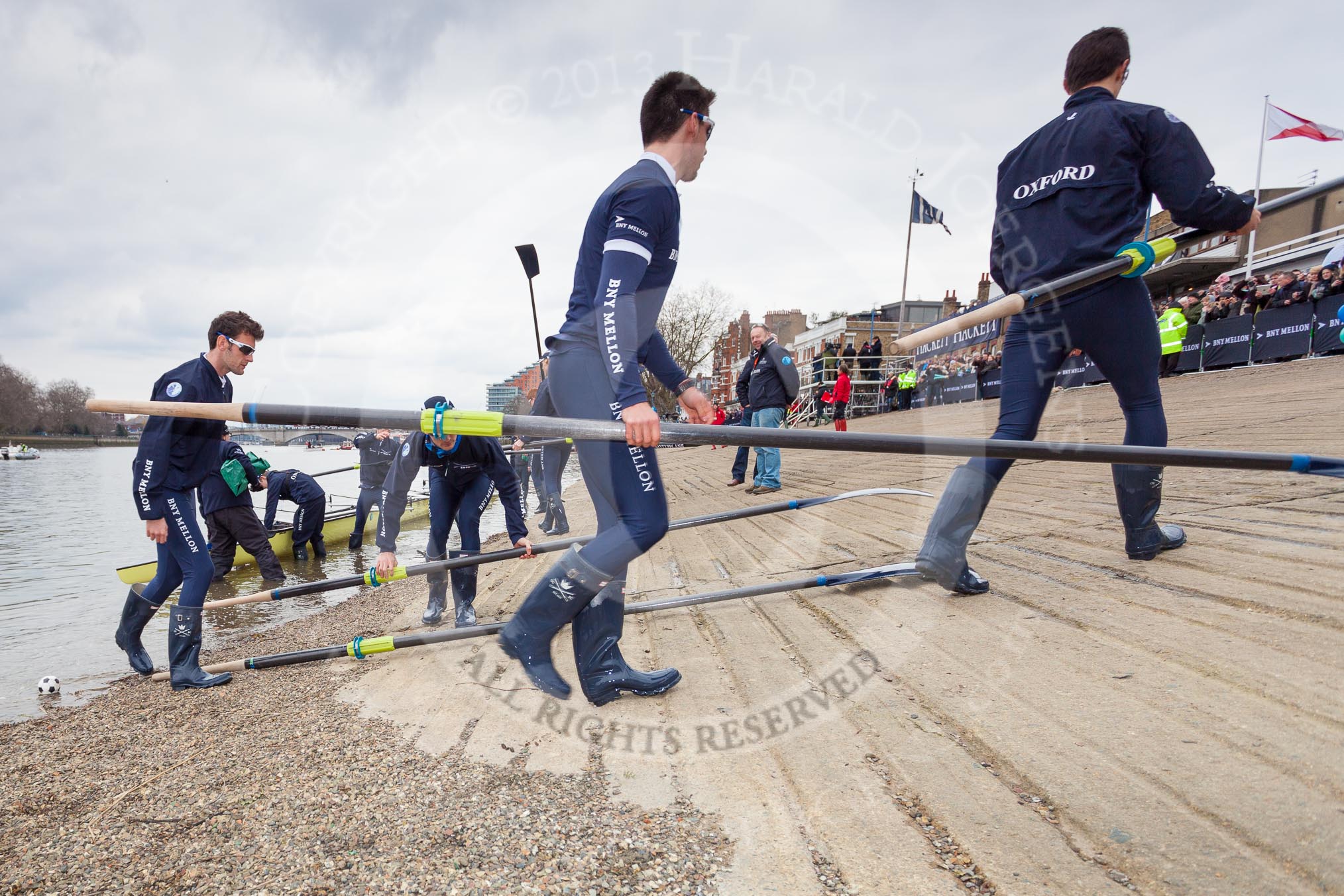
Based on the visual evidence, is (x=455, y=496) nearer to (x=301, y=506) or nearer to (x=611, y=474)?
(x=611, y=474)

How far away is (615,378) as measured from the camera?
7.71ft

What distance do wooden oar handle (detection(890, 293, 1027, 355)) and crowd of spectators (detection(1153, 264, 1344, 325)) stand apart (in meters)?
11.8

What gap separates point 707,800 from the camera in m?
1.88

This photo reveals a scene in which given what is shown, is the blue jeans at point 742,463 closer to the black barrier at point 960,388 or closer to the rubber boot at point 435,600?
A: the rubber boot at point 435,600

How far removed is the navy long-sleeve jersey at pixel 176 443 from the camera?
3.85m

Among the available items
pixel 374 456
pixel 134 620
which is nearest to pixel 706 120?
pixel 134 620

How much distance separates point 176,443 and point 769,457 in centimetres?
675

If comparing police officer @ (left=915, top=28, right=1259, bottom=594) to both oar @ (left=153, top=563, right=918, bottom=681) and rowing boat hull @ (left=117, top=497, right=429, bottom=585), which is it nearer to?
oar @ (left=153, top=563, right=918, bottom=681)

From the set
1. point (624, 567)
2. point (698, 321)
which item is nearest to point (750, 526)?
point (624, 567)

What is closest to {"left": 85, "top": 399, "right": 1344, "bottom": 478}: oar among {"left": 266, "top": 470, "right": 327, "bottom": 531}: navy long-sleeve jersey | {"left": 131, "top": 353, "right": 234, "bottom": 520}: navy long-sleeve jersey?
{"left": 131, "top": 353, "right": 234, "bottom": 520}: navy long-sleeve jersey

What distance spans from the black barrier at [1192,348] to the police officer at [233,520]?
18187 mm

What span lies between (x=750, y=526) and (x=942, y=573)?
3.46m

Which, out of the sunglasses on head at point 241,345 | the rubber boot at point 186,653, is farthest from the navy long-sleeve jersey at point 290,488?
the rubber boot at point 186,653

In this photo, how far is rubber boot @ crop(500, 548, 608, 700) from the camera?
8.11 ft
